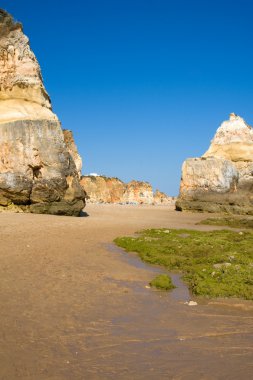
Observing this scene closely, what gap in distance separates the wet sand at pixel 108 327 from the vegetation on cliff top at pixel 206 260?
21.1 inches

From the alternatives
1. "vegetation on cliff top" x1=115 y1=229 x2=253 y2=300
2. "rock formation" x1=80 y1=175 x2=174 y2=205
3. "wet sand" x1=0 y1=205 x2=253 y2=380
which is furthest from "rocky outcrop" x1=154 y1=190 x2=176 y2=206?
Answer: "wet sand" x1=0 y1=205 x2=253 y2=380

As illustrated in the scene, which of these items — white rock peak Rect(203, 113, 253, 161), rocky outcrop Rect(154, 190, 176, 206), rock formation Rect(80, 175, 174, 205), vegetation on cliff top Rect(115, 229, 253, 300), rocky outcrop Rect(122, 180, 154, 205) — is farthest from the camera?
rocky outcrop Rect(154, 190, 176, 206)

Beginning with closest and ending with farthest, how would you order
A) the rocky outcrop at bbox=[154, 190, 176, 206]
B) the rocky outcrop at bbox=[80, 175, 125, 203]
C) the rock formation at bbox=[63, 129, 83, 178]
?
the rock formation at bbox=[63, 129, 83, 178] → the rocky outcrop at bbox=[80, 175, 125, 203] → the rocky outcrop at bbox=[154, 190, 176, 206]

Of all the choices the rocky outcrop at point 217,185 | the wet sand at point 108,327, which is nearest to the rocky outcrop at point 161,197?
the rocky outcrop at point 217,185

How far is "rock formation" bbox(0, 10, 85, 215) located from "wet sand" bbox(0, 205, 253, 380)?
12549 mm

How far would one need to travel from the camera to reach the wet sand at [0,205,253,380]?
13.6 ft

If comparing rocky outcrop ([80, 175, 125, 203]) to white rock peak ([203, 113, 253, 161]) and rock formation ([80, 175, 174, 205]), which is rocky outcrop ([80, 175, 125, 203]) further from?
white rock peak ([203, 113, 253, 161])

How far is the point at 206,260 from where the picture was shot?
10.4 meters

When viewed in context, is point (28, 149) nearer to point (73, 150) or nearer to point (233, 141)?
point (233, 141)

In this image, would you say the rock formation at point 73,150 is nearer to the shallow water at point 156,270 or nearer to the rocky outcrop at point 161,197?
the rocky outcrop at point 161,197

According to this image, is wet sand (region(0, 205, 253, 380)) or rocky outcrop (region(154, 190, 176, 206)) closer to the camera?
wet sand (region(0, 205, 253, 380))

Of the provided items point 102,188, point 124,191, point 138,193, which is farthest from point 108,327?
point 124,191

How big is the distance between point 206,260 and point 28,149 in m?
14.6

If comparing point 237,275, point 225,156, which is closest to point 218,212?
point 225,156
